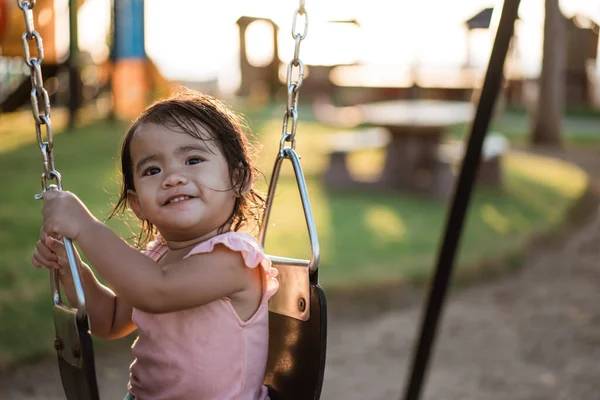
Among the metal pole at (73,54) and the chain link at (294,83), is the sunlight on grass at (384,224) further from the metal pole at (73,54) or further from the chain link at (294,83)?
the metal pole at (73,54)

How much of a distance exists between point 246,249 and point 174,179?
169 millimetres

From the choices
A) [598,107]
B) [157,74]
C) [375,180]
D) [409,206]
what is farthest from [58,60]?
[598,107]

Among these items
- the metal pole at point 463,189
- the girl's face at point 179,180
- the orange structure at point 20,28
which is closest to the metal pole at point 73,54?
the orange structure at point 20,28

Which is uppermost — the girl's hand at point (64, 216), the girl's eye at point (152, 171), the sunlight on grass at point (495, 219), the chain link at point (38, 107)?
the chain link at point (38, 107)

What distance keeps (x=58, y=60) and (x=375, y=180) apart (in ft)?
15.1

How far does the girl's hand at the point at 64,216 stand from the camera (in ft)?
3.94

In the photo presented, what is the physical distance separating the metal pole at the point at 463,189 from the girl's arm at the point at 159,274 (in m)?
1.19

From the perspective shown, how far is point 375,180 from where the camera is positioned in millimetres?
7270

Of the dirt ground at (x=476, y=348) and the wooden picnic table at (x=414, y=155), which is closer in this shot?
the dirt ground at (x=476, y=348)

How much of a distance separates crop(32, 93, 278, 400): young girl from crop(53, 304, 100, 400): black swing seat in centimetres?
9

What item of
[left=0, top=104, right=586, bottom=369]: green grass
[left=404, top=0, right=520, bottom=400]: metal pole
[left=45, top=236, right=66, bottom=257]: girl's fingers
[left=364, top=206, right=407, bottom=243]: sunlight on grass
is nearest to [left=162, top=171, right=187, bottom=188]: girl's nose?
[left=45, top=236, right=66, bottom=257]: girl's fingers

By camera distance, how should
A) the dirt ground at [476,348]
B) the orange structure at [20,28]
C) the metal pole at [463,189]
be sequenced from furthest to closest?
the orange structure at [20,28], the dirt ground at [476,348], the metal pole at [463,189]

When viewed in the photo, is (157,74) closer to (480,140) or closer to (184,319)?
(480,140)

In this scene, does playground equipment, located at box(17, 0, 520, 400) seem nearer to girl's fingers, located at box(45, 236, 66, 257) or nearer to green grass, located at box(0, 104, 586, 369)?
girl's fingers, located at box(45, 236, 66, 257)
